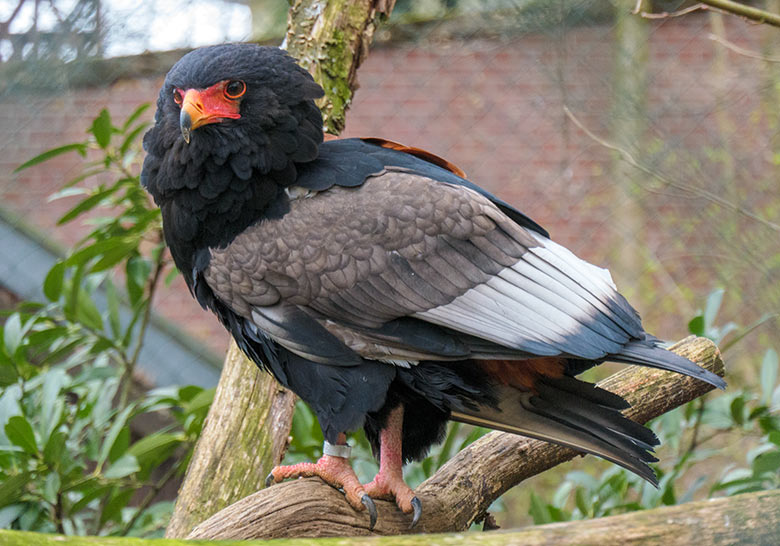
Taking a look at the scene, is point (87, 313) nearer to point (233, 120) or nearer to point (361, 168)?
point (233, 120)

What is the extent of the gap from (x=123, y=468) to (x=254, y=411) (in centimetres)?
53

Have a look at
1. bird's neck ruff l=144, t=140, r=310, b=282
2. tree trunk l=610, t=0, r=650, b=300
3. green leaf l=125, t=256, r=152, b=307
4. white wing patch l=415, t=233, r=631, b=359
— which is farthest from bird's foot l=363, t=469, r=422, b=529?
tree trunk l=610, t=0, r=650, b=300

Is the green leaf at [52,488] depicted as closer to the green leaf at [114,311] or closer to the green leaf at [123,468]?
the green leaf at [123,468]

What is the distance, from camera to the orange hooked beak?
2.00 metres

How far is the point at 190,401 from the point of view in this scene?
3229 mm

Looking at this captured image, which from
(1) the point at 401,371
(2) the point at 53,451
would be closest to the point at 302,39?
(1) the point at 401,371

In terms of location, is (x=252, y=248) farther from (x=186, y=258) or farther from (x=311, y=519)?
(x=311, y=519)

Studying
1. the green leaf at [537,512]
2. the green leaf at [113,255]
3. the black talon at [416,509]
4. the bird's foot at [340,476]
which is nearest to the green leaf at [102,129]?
the green leaf at [113,255]

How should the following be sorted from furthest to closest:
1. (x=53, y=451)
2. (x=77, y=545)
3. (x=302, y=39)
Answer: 1. (x=302, y=39)
2. (x=53, y=451)
3. (x=77, y=545)

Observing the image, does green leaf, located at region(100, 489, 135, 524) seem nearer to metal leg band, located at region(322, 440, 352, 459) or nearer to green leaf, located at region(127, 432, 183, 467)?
green leaf, located at region(127, 432, 183, 467)

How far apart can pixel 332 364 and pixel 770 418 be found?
1782 millimetres

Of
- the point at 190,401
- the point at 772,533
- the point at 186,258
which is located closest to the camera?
the point at 772,533

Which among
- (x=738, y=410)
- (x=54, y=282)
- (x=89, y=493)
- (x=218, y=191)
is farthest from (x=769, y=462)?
(x=54, y=282)

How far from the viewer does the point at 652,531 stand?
1.23 metres
